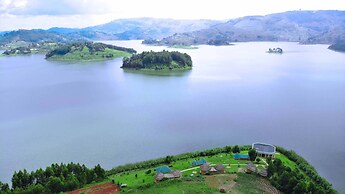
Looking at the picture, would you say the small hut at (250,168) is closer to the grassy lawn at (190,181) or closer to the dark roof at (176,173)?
the grassy lawn at (190,181)

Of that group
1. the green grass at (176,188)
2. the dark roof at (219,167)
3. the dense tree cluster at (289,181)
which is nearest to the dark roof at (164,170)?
the green grass at (176,188)

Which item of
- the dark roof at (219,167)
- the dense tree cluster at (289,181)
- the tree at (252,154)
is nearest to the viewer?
the dense tree cluster at (289,181)

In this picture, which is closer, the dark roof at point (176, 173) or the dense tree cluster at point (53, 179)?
the dense tree cluster at point (53, 179)

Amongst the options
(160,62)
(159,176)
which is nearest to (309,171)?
(159,176)

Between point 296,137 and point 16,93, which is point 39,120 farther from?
point 296,137

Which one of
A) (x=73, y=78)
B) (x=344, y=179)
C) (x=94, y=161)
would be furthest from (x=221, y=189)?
(x=73, y=78)

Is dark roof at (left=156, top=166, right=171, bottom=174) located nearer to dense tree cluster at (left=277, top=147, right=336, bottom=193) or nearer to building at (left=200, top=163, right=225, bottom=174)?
building at (left=200, top=163, right=225, bottom=174)

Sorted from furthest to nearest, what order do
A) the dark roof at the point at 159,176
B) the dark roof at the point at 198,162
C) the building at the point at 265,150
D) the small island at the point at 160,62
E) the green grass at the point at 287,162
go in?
the small island at the point at 160,62 → the building at the point at 265,150 → the green grass at the point at 287,162 → the dark roof at the point at 198,162 → the dark roof at the point at 159,176

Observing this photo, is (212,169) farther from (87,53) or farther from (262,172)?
(87,53)
